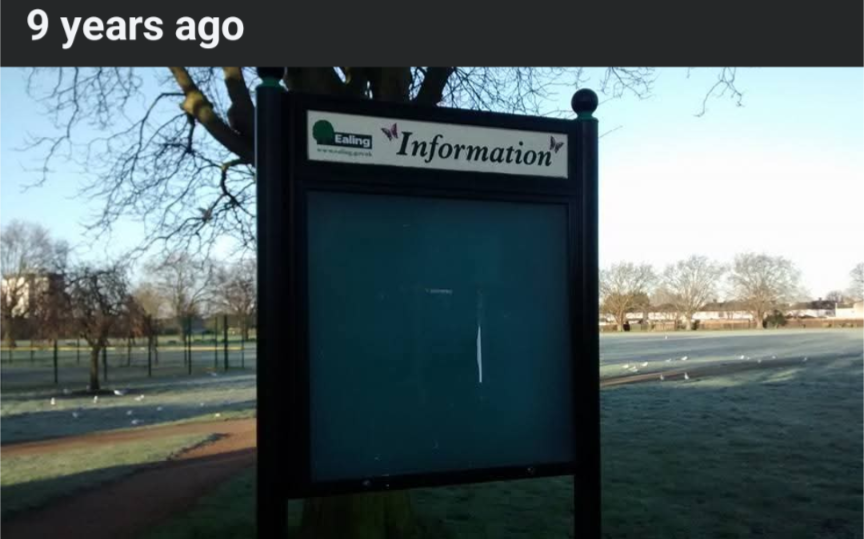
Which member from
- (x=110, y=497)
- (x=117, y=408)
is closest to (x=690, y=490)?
(x=110, y=497)

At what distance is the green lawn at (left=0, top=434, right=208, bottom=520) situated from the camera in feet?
32.5

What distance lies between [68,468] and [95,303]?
48.7ft

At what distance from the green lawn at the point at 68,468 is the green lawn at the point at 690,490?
93.5 inches

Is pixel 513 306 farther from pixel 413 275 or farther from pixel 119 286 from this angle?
pixel 119 286

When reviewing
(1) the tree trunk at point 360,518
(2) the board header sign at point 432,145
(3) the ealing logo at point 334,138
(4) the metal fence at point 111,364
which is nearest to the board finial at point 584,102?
(2) the board header sign at point 432,145

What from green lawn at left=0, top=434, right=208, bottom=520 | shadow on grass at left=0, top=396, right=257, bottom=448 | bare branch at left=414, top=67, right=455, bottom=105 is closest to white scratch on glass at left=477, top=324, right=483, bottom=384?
bare branch at left=414, top=67, right=455, bottom=105

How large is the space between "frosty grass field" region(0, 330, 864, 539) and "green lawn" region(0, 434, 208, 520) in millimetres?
63

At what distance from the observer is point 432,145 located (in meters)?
3.43

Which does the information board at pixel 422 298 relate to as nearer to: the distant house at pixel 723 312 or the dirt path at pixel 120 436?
the dirt path at pixel 120 436

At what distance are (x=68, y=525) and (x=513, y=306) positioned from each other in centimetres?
722

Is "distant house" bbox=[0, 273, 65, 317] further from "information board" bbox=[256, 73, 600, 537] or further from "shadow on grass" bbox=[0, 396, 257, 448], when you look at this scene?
"information board" bbox=[256, 73, 600, 537]

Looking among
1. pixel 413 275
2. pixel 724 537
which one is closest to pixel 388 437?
pixel 413 275

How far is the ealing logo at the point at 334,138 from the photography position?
3.23 meters

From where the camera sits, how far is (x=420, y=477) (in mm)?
3420
